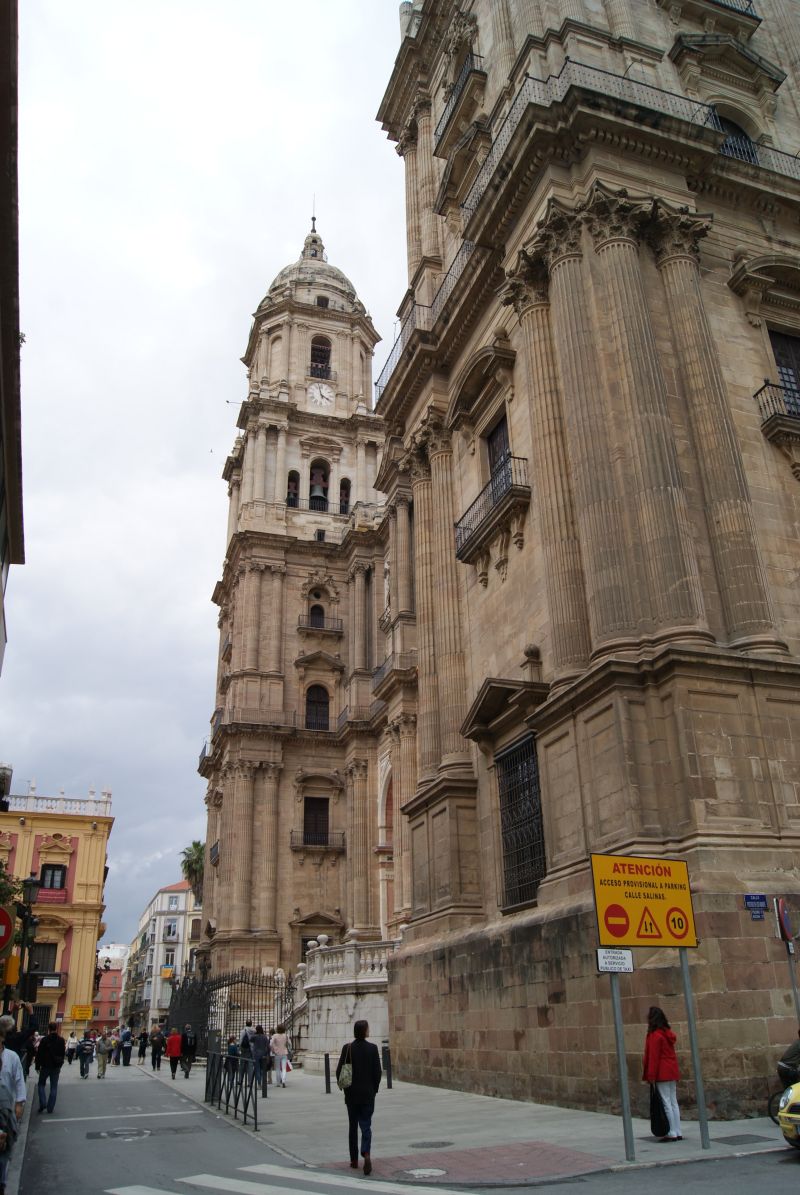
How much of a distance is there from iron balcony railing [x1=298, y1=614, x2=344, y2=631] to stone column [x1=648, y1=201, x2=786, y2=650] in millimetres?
30647

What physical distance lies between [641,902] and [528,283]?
13168 mm

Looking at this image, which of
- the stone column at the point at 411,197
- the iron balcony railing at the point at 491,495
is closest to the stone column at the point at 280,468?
the stone column at the point at 411,197

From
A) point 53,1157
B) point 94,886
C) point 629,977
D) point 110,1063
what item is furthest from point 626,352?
point 94,886

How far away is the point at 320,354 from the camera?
55.6m

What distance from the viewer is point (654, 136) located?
61.0 ft

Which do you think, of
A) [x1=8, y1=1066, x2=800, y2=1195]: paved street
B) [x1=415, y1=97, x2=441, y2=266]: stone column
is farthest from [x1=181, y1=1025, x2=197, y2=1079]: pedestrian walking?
[x1=415, y1=97, x2=441, y2=266]: stone column

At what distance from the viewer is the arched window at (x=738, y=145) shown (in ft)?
70.0

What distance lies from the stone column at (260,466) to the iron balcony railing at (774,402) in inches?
1303

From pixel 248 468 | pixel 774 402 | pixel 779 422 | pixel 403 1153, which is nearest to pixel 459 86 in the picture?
pixel 774 402

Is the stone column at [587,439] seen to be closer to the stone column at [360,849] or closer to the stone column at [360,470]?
the stone column at [360,849]

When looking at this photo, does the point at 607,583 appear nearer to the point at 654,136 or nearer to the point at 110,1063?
the point at 654,136

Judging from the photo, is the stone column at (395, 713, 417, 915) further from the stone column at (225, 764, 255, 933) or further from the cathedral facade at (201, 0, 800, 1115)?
the stone column at (225, 764, 255, 933)

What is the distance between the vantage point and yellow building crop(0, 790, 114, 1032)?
5559 centimetres

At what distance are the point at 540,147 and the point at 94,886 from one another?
176 feet
